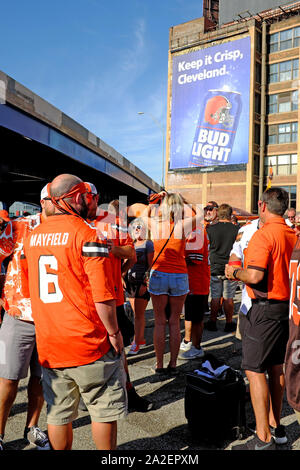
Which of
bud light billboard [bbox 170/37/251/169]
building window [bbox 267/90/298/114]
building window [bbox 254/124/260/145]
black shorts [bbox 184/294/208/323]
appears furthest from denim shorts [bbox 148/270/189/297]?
building window [bbox 267/90/298/114]

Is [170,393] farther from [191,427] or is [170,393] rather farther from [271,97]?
[271,97]

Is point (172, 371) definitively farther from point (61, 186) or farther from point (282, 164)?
point (282, 164)

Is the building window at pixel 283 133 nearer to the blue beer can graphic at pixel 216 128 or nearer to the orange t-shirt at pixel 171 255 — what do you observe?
the blue beer can graphic at pixel 216 128

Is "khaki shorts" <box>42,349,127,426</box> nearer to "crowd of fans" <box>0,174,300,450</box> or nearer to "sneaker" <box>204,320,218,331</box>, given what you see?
"crowd of fans" <box>0,174,300,450</box>

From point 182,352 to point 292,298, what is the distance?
3.42 m

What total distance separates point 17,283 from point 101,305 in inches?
40.9

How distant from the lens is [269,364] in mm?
2916

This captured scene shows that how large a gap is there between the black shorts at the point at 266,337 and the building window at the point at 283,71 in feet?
140

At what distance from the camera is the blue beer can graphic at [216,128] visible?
41.2 meters

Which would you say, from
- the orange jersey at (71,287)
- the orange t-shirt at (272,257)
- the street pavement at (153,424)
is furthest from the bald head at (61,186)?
the street pavement at (153,424)

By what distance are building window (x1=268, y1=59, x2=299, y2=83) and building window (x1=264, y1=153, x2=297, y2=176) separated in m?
8.34

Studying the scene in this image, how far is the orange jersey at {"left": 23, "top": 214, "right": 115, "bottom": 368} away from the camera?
2.12m

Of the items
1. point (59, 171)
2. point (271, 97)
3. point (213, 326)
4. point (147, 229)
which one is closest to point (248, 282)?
point (147, 229)

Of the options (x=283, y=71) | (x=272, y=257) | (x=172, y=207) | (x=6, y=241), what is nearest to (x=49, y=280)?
(x=6, y=241)
